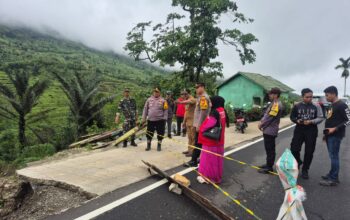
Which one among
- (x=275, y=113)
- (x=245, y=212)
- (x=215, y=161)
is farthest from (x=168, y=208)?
(x=275, y=113)

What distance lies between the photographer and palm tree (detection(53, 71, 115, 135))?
16.4m

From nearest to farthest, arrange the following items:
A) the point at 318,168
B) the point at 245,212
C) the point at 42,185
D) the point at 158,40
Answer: the point at 245,212 → the point at 42,185 → the point at 318,168 → the point at 158,40

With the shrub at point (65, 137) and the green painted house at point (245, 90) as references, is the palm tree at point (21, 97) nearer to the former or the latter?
the shrub at point (65, 137)

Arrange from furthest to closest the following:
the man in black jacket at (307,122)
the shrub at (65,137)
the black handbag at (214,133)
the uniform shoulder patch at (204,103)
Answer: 1. the shrub at (65,137)
2. the uniform shoulder patch at (204,103)
3. the man in black jacket at (307,122)
4. the black handbag at (214,133)

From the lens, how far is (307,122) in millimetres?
6113

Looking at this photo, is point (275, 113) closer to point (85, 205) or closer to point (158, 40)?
point (85, 205)

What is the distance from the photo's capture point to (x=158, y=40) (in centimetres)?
2522

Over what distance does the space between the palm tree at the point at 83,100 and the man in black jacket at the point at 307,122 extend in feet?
40.5

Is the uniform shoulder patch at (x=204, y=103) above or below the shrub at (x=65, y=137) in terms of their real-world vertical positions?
above

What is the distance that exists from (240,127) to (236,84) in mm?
21386

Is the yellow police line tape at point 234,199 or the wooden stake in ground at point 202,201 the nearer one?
the wooden stake in ground at point 202,201

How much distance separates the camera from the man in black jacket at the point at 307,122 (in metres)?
6.14

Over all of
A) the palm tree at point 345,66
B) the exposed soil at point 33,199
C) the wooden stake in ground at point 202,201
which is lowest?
the exposed soil at point 33,199

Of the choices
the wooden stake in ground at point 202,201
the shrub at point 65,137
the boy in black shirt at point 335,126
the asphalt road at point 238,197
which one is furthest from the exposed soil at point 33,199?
the shrub at point 65,137
